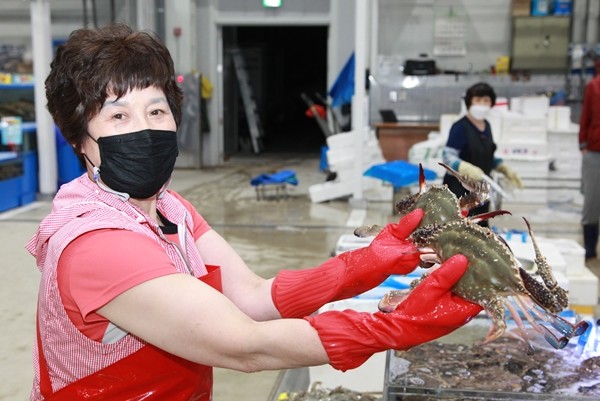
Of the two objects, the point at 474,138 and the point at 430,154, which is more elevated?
the point at 474,138

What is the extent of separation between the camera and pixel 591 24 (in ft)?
40.3

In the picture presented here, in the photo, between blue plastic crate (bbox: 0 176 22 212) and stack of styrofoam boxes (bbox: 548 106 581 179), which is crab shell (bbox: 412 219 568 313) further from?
stack of styrofoam boxes (bbox: 548 106 581 179)

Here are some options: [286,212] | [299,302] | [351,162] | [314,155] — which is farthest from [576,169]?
[299,302]

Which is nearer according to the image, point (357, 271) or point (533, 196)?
point (357, 271)

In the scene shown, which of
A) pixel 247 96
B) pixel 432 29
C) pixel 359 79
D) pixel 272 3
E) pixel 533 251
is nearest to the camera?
pixel 533 251

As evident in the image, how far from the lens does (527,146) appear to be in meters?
9.09

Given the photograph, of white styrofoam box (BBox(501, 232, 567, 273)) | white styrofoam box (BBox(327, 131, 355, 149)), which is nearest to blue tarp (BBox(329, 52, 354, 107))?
white styrofoam box (BBox(327, 131, 355, 149))

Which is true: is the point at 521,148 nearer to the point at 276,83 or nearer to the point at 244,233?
the point at 244,233

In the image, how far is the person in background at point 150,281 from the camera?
127 cm

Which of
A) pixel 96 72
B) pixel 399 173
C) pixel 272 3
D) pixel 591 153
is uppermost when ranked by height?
pixel 272 3

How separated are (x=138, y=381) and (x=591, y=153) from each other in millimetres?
5314

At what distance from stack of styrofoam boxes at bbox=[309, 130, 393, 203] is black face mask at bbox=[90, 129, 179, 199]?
722 centimetres

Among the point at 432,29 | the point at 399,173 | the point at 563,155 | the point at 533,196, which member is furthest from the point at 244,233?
the point at 432,29

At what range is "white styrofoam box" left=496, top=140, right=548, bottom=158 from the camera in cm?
909
